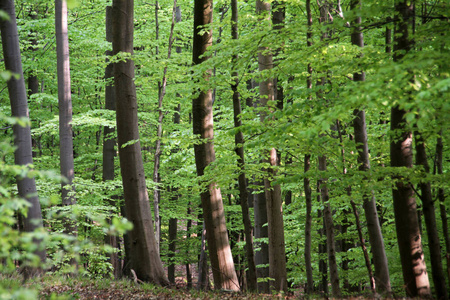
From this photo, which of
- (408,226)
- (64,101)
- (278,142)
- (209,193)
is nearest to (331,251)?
(408,226)

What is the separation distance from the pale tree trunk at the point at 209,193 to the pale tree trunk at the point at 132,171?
140 centimetres

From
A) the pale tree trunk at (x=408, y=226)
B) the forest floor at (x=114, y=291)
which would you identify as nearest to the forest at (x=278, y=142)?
the pale tree trunk at (x=408, y=226)

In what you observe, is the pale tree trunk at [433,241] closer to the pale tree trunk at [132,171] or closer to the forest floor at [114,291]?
the forest floor at [114,291]

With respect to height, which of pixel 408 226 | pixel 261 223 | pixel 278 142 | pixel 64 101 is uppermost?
pixel 64 101

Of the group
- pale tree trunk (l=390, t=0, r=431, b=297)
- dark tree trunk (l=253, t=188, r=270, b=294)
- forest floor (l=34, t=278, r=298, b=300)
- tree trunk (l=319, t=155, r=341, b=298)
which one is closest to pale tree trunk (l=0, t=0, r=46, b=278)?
forest floor (l=34, t=278, r=298, b=300)

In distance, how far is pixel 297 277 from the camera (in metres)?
13.3

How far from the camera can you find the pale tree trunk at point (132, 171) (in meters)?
8.77

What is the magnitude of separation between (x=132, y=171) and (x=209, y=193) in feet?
6.28

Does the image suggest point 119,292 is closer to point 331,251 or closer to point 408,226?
point 331,251

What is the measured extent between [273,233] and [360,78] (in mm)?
3827

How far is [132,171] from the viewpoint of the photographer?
29.2 feet

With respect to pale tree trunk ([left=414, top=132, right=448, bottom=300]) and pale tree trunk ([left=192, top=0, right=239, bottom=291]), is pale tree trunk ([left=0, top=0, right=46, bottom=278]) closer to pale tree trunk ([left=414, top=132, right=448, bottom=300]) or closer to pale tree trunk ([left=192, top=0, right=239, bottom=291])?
pale tree trunk ([left=192, top=0, right=239, bottom=291])

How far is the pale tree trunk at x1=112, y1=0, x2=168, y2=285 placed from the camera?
345 inches

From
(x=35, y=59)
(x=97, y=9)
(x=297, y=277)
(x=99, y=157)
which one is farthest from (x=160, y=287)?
(x=97, y=9)
